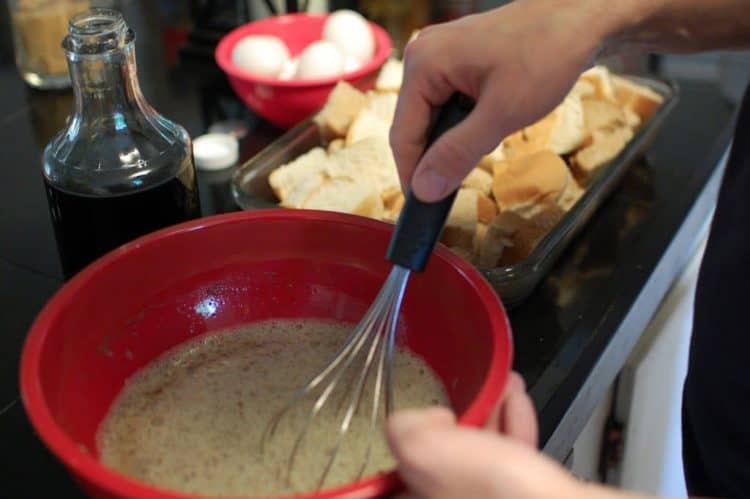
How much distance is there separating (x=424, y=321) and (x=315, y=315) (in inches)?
3.2

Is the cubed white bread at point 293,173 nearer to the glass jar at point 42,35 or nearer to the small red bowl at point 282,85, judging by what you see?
the small red bowl at point 282,85

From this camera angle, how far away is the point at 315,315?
0.59 metres

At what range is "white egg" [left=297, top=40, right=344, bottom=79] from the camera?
0.87 m

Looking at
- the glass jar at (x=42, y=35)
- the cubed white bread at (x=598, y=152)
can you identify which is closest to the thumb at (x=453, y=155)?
the cubed white bread at (x=598, y=152)

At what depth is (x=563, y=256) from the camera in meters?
0.74

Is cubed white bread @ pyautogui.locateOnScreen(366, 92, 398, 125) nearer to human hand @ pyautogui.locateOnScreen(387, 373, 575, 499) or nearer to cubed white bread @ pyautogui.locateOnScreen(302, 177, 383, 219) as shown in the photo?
cubed white bread @ pyautogui.locateOnScreen(302, 177, 383, 219)

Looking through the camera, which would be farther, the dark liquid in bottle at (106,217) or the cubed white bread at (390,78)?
the cubed white bread at (390,78)

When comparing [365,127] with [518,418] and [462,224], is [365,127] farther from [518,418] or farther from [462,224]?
[518,418]

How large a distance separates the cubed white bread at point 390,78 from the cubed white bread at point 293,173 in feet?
0.46

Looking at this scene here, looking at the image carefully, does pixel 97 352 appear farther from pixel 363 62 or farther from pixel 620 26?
pixel 363 62

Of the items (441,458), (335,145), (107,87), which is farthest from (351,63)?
(441,458)

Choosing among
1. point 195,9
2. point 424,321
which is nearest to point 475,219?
point 424,321

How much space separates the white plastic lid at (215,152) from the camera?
0.85 m

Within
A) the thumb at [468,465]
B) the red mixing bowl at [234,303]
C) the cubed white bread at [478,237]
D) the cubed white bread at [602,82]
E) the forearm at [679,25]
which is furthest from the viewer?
the cubed white bread at [602,82]
